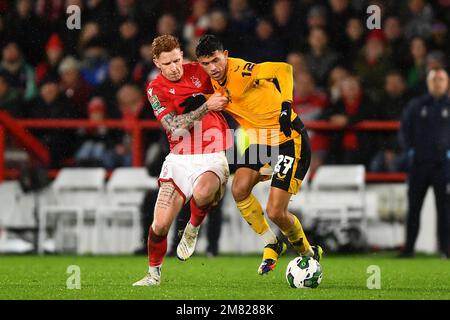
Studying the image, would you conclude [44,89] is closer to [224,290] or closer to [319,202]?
[319,202]

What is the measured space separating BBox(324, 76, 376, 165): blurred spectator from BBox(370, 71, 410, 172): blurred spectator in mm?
169

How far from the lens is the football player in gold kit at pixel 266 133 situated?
9.12m

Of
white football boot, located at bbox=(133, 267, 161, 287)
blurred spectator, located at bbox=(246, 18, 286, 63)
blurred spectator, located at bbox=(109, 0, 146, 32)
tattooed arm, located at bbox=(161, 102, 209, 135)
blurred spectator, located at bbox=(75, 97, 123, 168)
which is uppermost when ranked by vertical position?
blurred spectator, located at bbox=(109, 0, 146, 32)

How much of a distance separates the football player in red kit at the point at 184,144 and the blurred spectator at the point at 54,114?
6.16 meters

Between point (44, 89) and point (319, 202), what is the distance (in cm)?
429

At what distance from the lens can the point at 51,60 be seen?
1648 centimetres

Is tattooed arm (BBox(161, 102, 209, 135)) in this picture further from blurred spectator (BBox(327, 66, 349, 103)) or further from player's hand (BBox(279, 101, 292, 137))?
blurred spectator (BBox(327, 66, 349, 103))

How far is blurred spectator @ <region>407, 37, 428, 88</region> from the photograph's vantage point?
1484 cm

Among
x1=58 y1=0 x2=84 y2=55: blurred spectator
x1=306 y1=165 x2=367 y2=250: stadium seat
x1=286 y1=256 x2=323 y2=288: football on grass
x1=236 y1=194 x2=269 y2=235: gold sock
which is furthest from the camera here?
x1=58 y1=0 x2=84 y2=55: blurred spectator

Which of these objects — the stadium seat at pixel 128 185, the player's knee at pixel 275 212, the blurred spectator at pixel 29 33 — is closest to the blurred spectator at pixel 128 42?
the blurred spectator at pixel 29 33

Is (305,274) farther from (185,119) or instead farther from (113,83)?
(113,83)

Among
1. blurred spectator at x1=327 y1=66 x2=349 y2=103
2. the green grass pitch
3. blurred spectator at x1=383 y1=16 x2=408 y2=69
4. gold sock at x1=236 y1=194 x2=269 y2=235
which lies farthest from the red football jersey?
blurred spectator at x1=383 y1=16 x2=408 y2=69

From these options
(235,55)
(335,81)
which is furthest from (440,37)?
(235,55)
